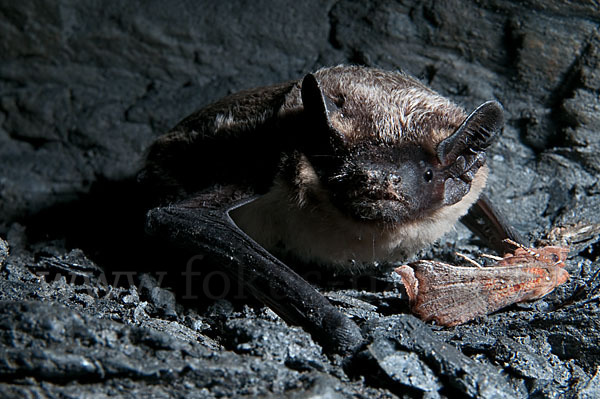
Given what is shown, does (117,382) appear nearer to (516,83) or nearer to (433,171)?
(433,171)

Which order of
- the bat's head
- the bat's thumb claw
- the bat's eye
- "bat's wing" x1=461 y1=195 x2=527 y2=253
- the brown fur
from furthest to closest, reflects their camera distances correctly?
"bat's wing" x1=461 y1=195 x2=527 y2=253
the brown fur
the bat's eye
the bat's head
the bat's thumb claw

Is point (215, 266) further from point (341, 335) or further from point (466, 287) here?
point (466, 287)

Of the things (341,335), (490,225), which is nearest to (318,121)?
(341,335)

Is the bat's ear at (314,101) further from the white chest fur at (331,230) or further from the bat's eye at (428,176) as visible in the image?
the bat's eye at (428,176)

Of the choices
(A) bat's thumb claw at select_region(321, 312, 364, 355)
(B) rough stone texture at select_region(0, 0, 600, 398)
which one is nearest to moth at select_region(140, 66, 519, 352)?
(A) bat's thumb claw at select_region(321, 312, 364, 355)

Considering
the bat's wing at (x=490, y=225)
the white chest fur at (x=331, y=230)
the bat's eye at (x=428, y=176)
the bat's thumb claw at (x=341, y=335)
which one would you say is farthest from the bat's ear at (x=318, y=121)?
the bat's wing at (x=490, y=225)

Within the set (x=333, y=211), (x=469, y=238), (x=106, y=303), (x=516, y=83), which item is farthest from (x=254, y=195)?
(x=516, y=83)

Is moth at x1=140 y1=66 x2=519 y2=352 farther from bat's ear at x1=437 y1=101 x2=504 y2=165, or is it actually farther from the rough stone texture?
the rough stone texture
